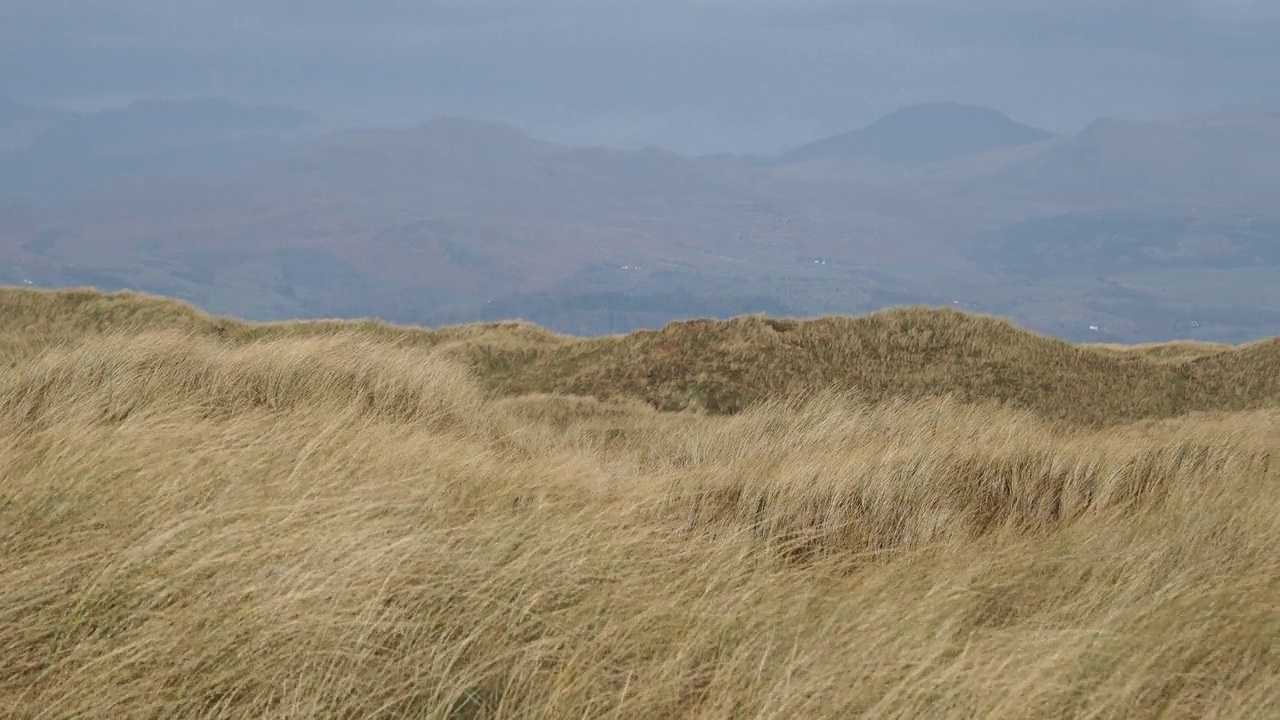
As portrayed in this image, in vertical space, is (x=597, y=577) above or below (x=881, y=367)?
above

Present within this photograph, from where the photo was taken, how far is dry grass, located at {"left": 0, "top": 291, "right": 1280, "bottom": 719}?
3355 mm

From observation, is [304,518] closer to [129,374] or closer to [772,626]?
[772,626]

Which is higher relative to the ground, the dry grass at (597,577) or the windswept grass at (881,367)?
the dry grass at (597,577)

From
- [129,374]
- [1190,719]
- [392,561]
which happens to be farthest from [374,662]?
[129,374]

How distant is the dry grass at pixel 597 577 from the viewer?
336 cm

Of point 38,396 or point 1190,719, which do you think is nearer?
point 1190,719

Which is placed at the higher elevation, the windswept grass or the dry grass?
the dry grass

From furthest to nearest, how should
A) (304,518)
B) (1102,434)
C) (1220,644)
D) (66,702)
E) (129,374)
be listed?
(1102,434) < (129,374) < (304,518) < (1220,644) < (66,702)

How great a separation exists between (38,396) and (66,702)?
506 centimetres

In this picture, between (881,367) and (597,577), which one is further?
(881,367)

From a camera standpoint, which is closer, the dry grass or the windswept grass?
the dry grass

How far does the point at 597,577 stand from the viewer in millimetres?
4242

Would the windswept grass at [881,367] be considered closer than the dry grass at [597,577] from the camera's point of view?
No

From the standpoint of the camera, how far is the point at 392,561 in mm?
3977
